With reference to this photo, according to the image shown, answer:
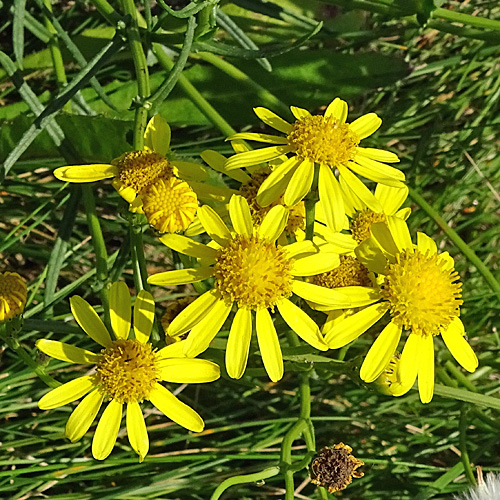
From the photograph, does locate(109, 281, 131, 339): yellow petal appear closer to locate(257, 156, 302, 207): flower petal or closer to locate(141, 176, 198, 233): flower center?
locate(141, 176, 198, 233): flower center

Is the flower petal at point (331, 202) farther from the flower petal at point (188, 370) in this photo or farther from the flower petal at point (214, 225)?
the flower petal at point (188, 370)

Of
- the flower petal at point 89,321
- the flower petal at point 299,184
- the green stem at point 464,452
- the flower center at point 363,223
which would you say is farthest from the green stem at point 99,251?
the green stem at point 464,452

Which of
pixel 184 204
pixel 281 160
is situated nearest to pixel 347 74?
pixel 281 160

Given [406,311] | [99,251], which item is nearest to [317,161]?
[406,311]

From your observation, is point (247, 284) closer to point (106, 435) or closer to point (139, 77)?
point (106, 435)

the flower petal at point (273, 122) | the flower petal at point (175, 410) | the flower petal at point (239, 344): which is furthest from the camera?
the flower petal at point (273, 122)

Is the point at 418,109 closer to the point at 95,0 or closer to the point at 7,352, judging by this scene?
the point at 95,0
